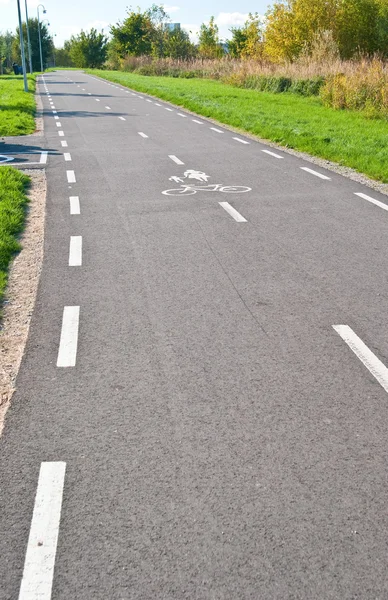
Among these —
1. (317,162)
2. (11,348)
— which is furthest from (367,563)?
(317,162)

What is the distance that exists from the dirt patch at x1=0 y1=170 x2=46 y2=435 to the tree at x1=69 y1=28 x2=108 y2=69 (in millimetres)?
97588

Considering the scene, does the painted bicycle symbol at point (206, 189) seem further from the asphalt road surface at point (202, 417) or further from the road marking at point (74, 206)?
the asphalt road surface at point (202, 417)

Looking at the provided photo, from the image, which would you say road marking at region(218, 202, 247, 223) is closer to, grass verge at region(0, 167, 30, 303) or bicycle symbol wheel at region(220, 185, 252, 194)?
bicycle symbol wheel at region(220, 185, 252, 194)

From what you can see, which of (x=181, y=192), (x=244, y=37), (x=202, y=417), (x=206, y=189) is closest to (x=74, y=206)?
(x=181, y=192)

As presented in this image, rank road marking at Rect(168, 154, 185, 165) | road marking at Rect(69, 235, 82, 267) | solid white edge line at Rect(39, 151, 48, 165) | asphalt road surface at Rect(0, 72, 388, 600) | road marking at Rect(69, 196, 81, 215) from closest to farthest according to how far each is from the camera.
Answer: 1. asphalt road surface at Rect(0, 72, 388, 600)
2. road marking at Rect(69, 235, 82, 267)
3. road marking at Rect(69, 196, 81, 215)
4. road marking at Rect(168, 154, 185, 165)
5. solid white edge line at Rect(39, 151, 48, 165)

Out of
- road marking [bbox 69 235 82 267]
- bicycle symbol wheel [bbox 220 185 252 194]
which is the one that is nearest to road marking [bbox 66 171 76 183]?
bicycle symbol wheel [bbox 220 185 252 194]

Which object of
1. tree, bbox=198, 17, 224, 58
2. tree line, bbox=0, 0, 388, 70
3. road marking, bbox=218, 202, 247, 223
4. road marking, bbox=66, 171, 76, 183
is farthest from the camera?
tree, bbox=198, 17, 224, 58

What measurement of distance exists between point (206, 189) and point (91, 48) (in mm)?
97216

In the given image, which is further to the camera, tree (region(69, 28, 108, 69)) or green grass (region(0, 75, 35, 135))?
tree (region(69, 28, 108, 69))

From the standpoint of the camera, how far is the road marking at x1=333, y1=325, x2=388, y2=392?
4.90m

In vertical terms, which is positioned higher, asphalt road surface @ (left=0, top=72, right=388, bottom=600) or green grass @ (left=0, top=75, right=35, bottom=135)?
asphalt road surface @ (left=0, top=72, right=388, bottom=600)

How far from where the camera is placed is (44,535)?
3.30 metres

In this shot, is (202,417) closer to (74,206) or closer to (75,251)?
(75,251)

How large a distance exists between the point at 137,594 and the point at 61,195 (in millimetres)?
9339
